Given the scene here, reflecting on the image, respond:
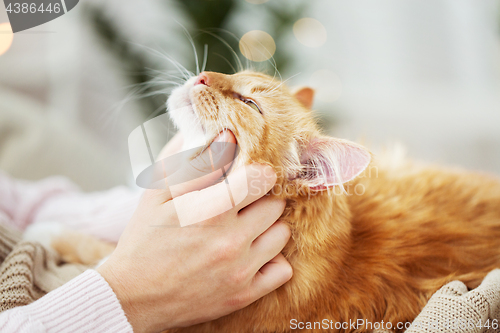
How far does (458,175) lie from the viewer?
1.09 m

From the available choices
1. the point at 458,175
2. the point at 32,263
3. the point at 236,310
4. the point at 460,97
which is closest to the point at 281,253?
the point at 236,310

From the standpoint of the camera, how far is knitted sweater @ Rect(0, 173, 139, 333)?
1.79 feet

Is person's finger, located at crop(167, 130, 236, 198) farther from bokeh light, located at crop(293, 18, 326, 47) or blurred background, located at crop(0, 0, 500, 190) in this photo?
bokeh light, located at crop(293, 18, 326, 47)

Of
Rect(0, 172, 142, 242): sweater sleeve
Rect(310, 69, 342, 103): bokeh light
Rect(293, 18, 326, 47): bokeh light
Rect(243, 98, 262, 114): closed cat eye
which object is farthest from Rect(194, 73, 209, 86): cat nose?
Rect(310, 69, 342, 103): bokeh light

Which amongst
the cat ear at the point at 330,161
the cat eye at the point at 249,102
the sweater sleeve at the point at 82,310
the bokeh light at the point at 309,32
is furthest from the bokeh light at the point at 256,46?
the sweater sleeve at the point at 82,310

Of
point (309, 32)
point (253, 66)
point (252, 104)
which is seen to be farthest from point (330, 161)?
point (309, 32)

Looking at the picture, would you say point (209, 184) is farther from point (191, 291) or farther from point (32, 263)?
point (32, 263)

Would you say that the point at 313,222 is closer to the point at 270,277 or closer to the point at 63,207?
the point at 270,277

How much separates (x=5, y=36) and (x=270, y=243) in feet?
2.71

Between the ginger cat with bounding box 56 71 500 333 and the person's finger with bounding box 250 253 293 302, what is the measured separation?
36 mm

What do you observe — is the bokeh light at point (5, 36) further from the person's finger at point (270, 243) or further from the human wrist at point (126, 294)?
the person's finger at point (270, 243)

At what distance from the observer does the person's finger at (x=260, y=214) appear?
2.15ft

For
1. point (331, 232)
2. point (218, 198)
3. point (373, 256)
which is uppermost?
point (218, 198)

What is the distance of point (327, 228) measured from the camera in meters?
0.74
